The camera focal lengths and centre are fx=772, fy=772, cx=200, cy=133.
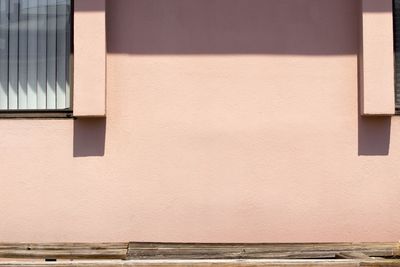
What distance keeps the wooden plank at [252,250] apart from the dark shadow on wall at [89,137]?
0.79 meters

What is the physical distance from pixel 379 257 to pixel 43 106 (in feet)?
9.29

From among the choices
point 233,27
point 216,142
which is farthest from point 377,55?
point 216,142

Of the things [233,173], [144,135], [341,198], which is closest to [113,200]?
[144,135]

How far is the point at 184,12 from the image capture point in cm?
603

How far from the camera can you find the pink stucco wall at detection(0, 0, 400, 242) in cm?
596

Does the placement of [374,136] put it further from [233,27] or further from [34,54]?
[34,54]

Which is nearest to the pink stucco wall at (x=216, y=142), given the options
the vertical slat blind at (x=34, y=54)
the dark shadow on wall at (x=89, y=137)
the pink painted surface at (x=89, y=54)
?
the dark shadow on wall at (x=89, y=137)

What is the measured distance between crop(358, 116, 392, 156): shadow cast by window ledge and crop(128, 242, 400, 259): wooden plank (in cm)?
74

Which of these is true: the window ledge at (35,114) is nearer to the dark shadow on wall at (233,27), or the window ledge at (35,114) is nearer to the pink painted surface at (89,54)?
the pink painted surface at (89,54)

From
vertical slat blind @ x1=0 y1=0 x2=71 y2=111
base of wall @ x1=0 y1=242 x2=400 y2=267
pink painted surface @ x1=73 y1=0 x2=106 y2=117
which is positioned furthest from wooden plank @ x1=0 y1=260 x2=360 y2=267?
vertical slat blind @ x1=0 y1=0 x2=71 y2=111

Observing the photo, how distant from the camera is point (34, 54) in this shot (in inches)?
245

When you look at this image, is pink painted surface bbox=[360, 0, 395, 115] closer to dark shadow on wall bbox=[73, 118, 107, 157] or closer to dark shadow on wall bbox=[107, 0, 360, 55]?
dark shadow on wall bbox=[107, 0, 360, 55]

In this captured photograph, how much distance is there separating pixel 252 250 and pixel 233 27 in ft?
5.66

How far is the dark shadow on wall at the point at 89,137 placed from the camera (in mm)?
5973
